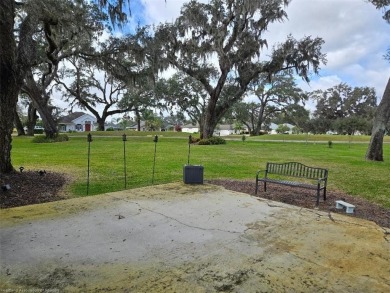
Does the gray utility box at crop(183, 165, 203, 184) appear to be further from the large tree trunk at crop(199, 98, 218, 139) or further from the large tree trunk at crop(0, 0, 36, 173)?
the large tree trunk at crop(199, 98, 218, 139)

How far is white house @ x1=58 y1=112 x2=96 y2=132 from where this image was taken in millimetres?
59081

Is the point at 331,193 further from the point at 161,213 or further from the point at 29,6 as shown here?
the point at 29,6

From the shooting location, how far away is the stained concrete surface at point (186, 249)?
236cm

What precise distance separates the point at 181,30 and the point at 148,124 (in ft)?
170

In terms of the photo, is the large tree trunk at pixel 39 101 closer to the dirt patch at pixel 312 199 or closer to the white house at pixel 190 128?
the dirt patch at pixel 312 199

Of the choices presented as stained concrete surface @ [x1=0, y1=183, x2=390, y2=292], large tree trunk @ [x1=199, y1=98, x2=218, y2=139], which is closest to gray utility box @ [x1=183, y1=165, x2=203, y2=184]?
stained concrete surface @ [x1=0, y1=183, x2=390, y2=292]

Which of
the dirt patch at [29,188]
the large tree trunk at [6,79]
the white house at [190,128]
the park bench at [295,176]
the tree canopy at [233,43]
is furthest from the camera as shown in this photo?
the white house at [190,128]

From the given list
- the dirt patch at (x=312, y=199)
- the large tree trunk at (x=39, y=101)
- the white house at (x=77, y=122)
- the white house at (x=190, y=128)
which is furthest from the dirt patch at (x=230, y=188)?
the white house at (x=190, y=128)

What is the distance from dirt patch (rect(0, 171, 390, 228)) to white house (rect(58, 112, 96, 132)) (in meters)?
56.6

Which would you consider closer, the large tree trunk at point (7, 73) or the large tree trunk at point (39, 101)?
the large tree trunk at point (7, 73)

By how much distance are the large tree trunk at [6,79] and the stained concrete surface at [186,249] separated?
2315mm

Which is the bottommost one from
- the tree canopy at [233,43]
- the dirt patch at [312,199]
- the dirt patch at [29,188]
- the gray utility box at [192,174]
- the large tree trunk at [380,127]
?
the dirt patch at [312,199]

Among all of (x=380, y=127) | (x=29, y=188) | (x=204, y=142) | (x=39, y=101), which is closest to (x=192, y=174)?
(x=29, y=188)

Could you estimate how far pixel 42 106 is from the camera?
1956 centimetres
